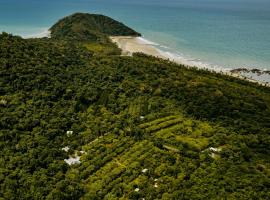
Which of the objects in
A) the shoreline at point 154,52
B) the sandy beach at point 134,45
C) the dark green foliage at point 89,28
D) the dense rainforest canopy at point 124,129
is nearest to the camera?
the dense rainforest canopy at point 124,129

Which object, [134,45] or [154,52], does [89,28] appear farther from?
[154,52]

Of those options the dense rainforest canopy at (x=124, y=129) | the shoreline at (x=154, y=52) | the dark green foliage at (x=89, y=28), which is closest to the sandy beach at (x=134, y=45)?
the shoreline at (x=154, y=52)

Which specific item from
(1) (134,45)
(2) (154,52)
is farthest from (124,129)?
(1) (134,45)

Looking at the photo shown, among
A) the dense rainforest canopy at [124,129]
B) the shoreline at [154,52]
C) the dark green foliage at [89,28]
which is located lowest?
the dense rainforest canopy at [124,129]

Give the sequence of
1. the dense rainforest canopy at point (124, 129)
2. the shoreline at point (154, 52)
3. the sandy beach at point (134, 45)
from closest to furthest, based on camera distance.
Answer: the dense rainforest canopy at point (124, 129)
the shoreline at point (154, 52)
the sandy beach at point (134, 45)

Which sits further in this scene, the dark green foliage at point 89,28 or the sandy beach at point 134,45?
the dark green foliage at point 89,28

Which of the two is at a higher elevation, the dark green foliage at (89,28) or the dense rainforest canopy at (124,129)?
the dark green foliage at (89,28)

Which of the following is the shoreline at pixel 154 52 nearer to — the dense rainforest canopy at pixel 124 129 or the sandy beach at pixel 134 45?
the sandy beach at pixel 134 45
